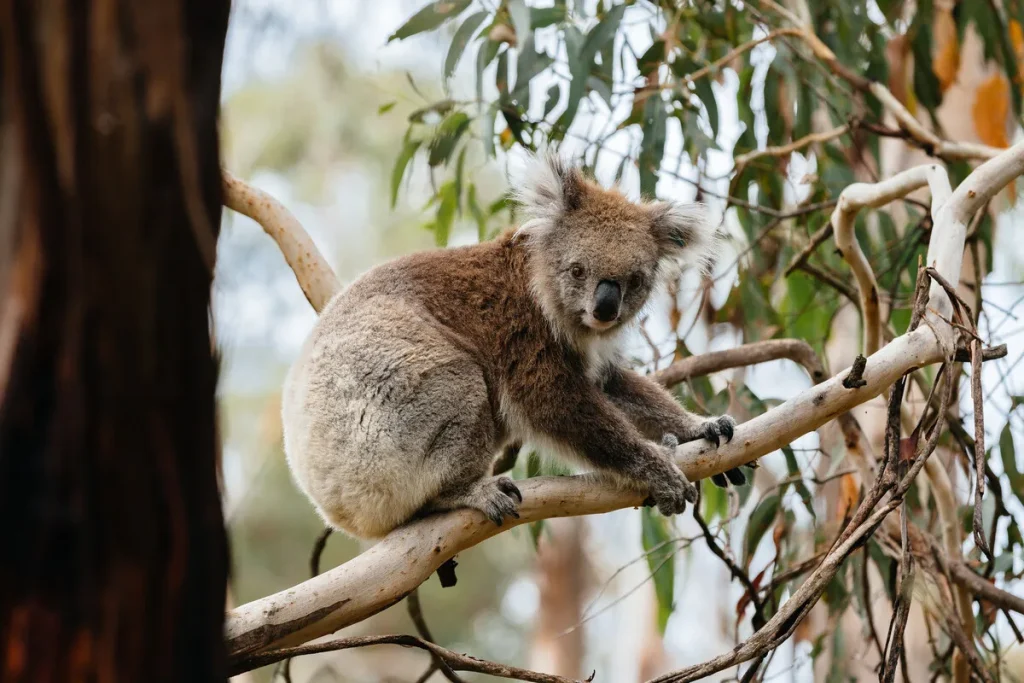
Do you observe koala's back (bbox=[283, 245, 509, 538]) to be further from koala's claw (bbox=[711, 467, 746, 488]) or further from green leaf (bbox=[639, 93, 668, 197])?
green leaf (bbox=[639, 93, 668, 197])

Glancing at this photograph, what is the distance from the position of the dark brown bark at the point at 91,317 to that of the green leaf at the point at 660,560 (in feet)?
8.06

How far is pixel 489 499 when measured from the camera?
221 centimetres

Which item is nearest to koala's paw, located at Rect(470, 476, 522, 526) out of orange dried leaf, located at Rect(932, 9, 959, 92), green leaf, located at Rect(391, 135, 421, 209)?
green leaf, located at Rect(391, 135, 421, 209)

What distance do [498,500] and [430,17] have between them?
1736 mm

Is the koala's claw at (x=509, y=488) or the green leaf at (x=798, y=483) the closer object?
the koala's claw at (x=509, y=488)

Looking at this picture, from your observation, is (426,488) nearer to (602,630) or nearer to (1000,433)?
(1000,433)

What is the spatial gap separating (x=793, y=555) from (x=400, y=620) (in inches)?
335

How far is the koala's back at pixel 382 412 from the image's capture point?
236cm

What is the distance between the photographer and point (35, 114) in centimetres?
77

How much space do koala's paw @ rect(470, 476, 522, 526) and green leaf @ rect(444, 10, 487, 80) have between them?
1.51 meters

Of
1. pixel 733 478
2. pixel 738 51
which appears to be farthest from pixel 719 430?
pixel 738 51

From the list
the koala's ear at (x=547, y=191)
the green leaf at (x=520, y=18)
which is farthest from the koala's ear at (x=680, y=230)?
the green leaf at (x=520, y=18)

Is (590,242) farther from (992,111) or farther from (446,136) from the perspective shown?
(992,111)

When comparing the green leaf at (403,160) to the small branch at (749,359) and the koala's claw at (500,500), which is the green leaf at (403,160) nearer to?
Answer: the small branch at (749,359)
